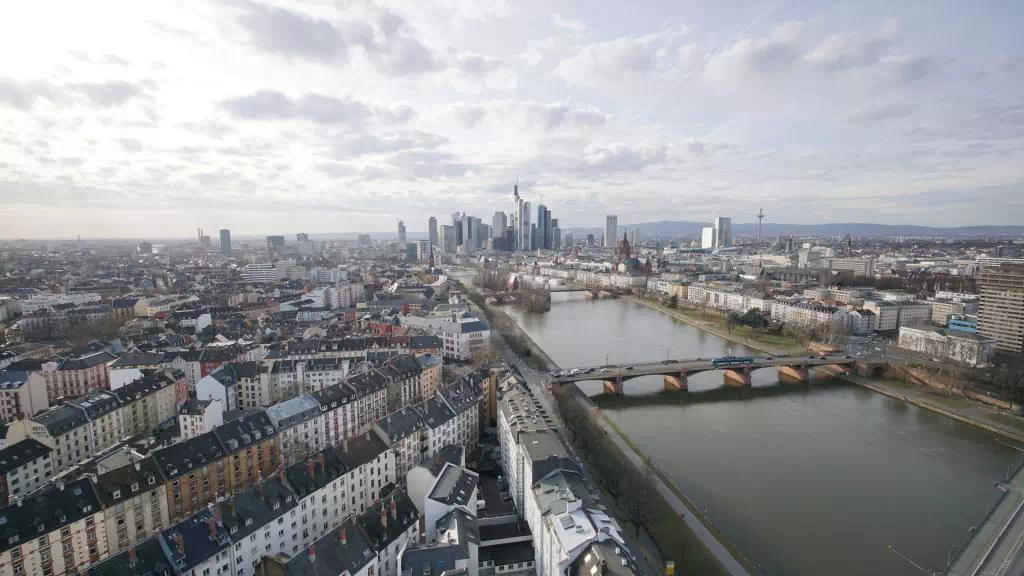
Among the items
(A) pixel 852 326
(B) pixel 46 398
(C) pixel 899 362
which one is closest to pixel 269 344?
(B) pixel 46 398

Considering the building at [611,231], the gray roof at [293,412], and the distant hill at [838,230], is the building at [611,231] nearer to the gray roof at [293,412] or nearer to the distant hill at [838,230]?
the distant hill at [838,230]

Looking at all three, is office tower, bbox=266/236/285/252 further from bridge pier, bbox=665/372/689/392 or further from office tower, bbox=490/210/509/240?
bridge pier, bbox=665/372/689/392

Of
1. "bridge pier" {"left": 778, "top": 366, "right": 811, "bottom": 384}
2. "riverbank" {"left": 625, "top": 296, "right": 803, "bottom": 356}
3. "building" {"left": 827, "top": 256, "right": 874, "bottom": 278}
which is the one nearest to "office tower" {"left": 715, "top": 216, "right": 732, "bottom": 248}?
"building" {"left": 827, "top": 256, "right": 874, "bottom": 278}

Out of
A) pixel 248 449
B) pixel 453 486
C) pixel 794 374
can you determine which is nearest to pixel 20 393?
pixel 248 449

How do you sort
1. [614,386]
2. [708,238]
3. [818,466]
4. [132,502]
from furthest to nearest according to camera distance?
[708,238] < [614,386] < [818,466] < [132,502]

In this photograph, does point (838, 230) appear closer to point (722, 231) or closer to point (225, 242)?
point (722, 231)

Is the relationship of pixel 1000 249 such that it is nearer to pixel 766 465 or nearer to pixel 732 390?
pixel 732 390
